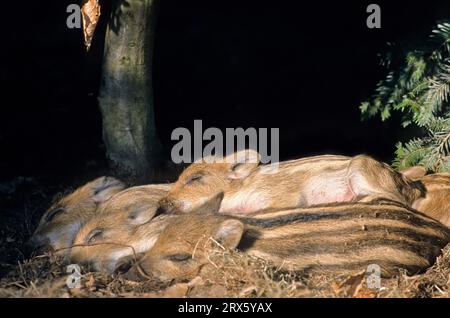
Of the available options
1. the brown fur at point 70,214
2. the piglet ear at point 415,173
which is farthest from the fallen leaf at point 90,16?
the piglet ear at point 415,173

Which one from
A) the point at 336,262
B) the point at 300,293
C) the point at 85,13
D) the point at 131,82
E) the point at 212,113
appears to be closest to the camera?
the point at 300,293

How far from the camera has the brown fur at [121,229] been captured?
5.83m

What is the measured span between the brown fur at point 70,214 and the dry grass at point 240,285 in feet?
2.88

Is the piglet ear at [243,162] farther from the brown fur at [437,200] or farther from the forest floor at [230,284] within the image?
the forest floor at [230,284]

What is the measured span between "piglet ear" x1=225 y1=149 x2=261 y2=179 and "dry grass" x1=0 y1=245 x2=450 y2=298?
5.27 ft

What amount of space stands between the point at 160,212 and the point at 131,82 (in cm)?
113

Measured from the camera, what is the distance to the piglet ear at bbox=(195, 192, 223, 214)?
6.45m

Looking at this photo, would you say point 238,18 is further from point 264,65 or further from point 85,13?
point 85,13

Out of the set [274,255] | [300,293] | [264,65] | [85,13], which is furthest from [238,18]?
[300,293]

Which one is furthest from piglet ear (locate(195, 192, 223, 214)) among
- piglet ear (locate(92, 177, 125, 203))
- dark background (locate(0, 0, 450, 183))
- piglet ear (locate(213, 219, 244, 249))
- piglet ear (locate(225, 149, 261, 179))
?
dark background (locate(0, 0, 450, 183))

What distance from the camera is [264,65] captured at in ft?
29.3

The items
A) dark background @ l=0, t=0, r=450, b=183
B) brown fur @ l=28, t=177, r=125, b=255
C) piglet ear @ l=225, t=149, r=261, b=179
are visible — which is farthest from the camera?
dark background @ l=0, t=0, r=450, b=183

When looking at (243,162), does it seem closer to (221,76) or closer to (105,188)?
(105,188)

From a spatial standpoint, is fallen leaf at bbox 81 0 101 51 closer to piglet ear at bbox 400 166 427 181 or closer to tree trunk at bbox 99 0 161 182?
tree trunk at bbox 99 0 161 182
